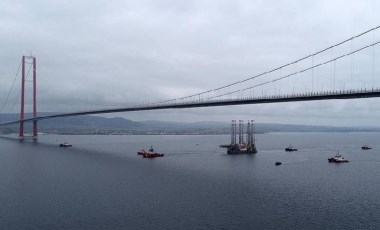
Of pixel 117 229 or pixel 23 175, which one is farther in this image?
pixel 23 175

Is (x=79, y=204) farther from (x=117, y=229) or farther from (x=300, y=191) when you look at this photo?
(x=300, y=191)

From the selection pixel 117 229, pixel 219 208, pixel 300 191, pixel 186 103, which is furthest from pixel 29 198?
pixel 186 103

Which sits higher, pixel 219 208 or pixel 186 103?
pixel 186 103

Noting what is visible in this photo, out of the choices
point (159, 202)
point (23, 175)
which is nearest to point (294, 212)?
point (159, 202)

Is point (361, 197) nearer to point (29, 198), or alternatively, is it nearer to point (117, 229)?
point (117, 229)

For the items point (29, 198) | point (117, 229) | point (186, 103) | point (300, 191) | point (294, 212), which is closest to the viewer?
point (117, 229)

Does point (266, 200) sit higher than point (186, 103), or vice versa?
point (186, 103)

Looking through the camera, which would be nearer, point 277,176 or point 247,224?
point 247,224

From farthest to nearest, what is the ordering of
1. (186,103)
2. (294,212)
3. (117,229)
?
1. (186,103)
2. (294,212)
3. (117,229)

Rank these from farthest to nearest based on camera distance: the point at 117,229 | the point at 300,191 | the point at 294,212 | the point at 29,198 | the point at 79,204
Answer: the point at 300,191 < the point at 29,198 < the point at 79,204 < the point at 294,212 < the point at 117,229
